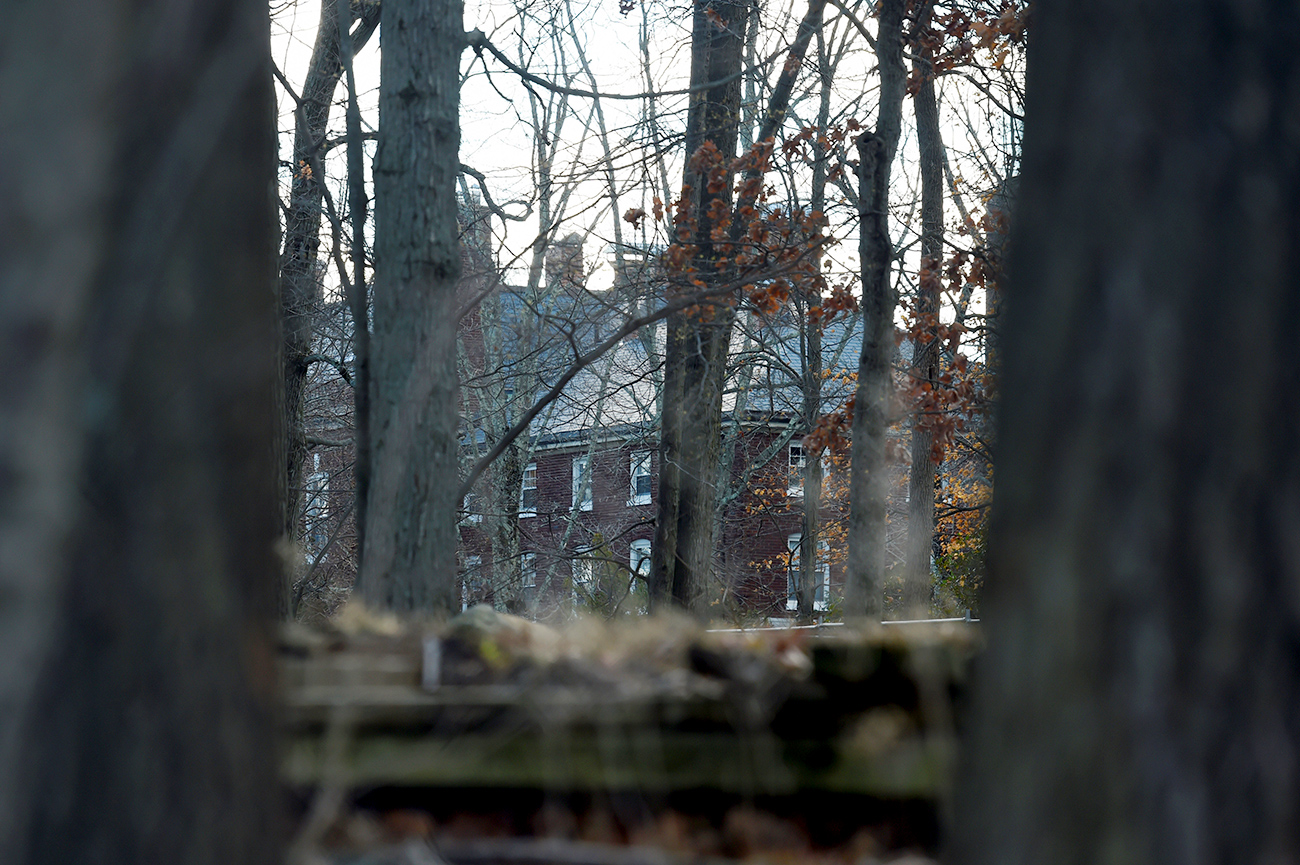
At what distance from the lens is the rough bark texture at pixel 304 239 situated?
1034 cm

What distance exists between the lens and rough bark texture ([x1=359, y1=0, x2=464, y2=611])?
466cm

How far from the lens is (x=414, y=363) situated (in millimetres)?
4719
